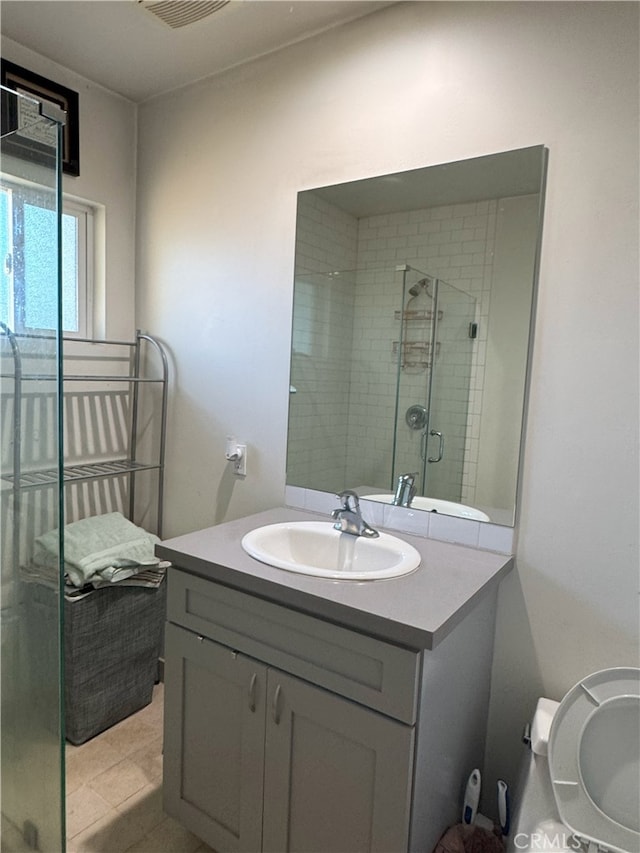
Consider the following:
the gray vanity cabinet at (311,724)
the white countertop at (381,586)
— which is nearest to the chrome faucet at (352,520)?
the white countertop at (381,586)

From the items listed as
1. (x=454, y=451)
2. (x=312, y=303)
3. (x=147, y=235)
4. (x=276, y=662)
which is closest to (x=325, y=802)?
(x=276, y=662)

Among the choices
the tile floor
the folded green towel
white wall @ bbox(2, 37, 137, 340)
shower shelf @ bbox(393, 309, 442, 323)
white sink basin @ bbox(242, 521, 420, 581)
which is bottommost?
the tile floor

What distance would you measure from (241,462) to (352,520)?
2.11ft

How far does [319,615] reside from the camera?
47.3 inches

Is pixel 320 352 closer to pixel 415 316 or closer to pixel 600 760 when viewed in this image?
pixel 415 316

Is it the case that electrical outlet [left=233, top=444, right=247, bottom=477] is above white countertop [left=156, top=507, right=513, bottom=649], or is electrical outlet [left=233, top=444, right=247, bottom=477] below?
above

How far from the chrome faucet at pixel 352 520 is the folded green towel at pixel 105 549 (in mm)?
791

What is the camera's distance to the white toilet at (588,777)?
Result: 108 centimetres

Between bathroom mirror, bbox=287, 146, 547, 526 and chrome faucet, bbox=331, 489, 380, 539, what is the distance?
174 millimetres

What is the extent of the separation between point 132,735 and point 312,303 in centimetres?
173

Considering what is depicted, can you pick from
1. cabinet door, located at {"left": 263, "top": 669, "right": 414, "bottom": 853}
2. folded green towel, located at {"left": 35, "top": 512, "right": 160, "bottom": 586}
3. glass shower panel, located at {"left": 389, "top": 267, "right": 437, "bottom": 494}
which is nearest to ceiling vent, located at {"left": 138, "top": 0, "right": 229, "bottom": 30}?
glass shower panel, located at {"left": 389, "top": 267, "right": 437, "bottom": 494}

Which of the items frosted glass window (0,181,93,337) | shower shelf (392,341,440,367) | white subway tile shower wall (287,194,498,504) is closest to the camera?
frosted glass window (0,181,93,337)

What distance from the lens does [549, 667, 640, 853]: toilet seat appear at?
1095 mm

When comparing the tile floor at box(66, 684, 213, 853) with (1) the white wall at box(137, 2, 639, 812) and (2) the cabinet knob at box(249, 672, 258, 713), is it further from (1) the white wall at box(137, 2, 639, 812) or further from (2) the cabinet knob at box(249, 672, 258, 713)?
(1) the white wall at box(137, 2, 639, 812)
